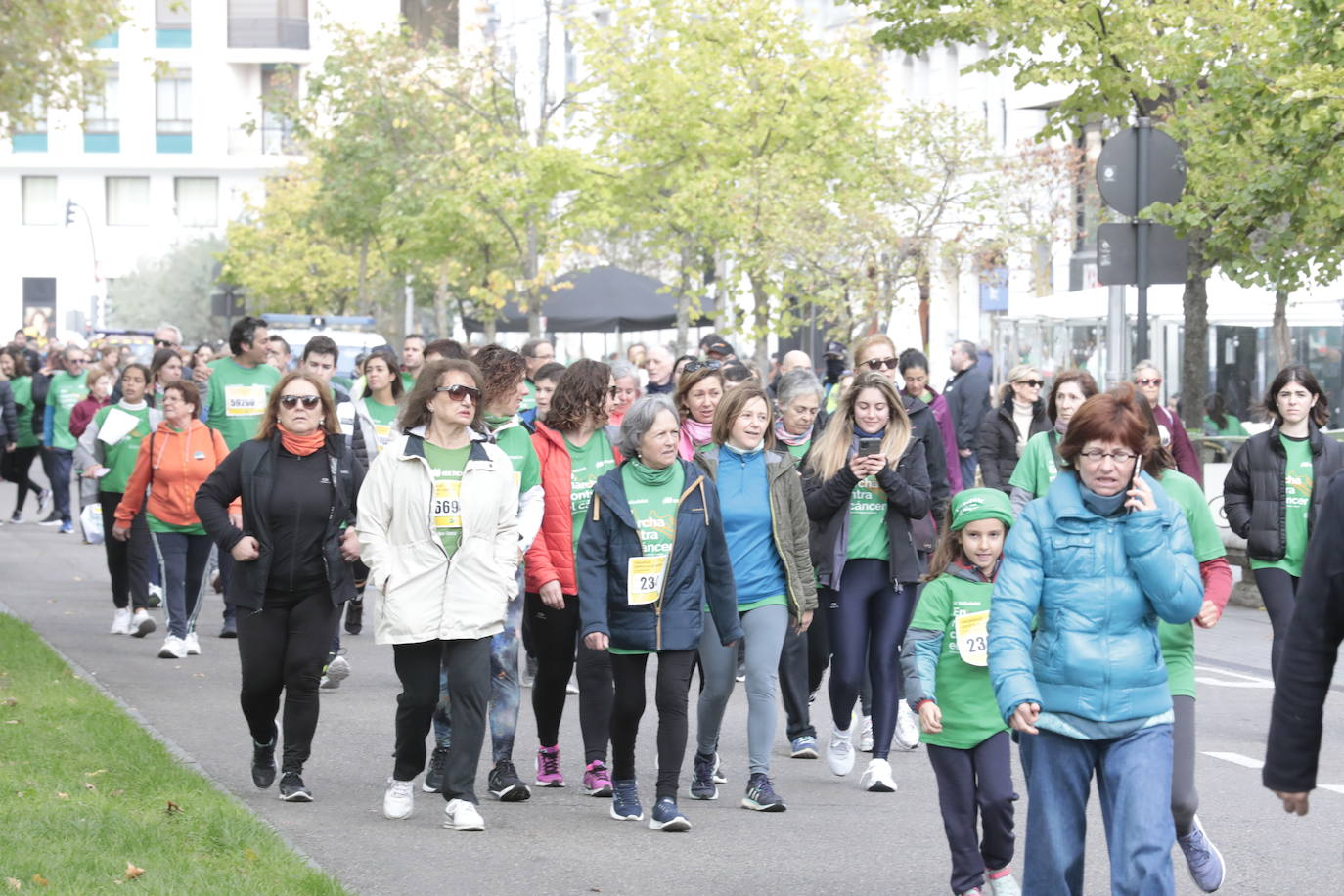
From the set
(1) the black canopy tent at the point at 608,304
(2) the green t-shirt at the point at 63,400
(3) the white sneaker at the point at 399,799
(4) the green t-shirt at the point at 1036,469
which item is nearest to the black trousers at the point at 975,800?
(3) the white sneaker at the point at 399,799

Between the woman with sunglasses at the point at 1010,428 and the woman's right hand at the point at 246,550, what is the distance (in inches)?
292

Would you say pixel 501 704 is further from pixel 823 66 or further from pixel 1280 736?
pixel 823 66

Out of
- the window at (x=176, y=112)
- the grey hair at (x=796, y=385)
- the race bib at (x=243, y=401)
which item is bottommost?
the race bib at (x=243, y=401)

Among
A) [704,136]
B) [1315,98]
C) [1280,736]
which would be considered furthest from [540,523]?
[704,136]

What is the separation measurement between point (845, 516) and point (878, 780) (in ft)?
3.66

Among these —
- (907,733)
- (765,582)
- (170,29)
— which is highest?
(170,29)

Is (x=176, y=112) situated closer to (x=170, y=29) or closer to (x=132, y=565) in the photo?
(x=170, y=29)

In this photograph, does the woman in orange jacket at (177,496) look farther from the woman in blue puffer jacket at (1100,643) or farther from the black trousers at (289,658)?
the woman in blue puffer jacket at (1100,643)

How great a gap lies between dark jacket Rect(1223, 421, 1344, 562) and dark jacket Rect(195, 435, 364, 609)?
4.14 metres

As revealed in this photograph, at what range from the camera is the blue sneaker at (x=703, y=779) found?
8.87 meters

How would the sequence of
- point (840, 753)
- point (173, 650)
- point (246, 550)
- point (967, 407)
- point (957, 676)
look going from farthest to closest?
1. point (967, 407)
2. point (173, 650)
3. point (840, 753)
4. point (246, 550)
5. point (957, 676)

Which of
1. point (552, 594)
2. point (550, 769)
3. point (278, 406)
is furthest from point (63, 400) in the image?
point (552, 594)

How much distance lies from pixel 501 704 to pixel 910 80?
4247 cm

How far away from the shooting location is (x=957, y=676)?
6.93 metres
